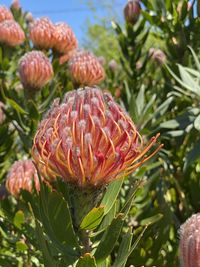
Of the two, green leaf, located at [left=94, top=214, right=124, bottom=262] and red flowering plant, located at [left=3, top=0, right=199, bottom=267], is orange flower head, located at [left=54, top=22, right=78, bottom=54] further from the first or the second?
green leaf, located at [left=94, top=214, right=124, bottom=262]

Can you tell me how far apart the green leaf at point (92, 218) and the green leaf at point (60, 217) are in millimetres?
31

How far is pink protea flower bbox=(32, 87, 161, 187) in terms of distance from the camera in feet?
3.59

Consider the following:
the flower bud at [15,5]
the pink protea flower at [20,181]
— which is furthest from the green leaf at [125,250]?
the flower bud at [15,5]

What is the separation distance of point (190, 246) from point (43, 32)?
163cm

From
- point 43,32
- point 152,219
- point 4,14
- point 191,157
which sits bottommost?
point 152,219

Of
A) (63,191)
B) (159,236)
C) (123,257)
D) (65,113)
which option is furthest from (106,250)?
(159,236)

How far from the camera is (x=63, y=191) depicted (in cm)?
126

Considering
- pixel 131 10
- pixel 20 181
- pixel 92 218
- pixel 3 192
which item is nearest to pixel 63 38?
pixel 131 10

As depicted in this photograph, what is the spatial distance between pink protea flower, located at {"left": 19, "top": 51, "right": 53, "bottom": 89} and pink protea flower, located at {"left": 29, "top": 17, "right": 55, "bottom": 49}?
0.38m

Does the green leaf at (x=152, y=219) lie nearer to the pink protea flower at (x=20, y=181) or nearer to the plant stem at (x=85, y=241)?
the pink protea flower at (x=20, y=181)

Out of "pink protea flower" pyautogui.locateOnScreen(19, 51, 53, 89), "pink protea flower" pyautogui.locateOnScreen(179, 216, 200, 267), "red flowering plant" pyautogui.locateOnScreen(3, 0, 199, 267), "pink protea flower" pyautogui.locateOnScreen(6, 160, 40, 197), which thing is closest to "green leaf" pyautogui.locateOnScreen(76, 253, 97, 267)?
"red flowering plant" pyautogui.locateOnScreen(3, 0, 199, 267)

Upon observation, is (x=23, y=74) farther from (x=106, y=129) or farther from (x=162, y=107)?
(x=106, y=129)

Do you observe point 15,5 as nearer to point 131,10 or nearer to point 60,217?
point 131,10

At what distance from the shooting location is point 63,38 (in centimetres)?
259
